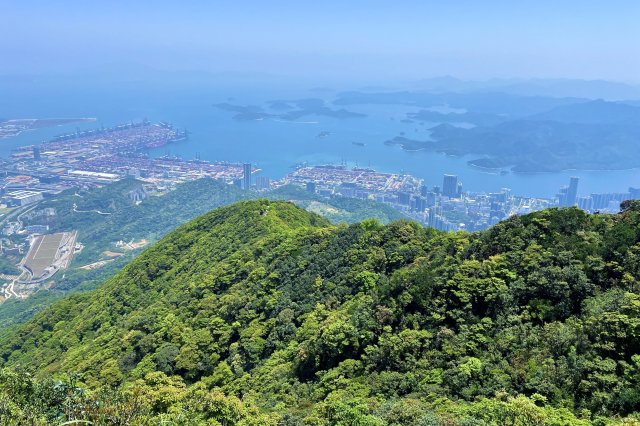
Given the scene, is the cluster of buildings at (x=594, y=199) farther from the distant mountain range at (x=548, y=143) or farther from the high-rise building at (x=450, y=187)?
the distant mountain range at (x=548, y=143)

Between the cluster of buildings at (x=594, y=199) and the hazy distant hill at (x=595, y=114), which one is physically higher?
the hazy distant hill at (x=595, y=114)

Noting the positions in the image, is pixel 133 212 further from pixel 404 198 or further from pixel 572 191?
pixel 572 191

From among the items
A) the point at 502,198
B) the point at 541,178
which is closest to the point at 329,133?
the point at 541,178

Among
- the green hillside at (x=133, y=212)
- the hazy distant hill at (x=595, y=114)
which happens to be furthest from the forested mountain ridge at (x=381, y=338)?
the hazy distant hill at (x=595, y=114)

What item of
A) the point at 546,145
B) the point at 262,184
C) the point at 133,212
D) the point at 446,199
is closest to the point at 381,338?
the point at 133,212

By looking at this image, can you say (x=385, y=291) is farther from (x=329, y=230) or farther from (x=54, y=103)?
(x=54, y=103)

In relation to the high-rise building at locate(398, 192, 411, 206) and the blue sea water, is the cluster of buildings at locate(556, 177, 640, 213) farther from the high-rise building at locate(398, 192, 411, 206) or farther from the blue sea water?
the high-rise building at locate(398, 192, 411, 206)
